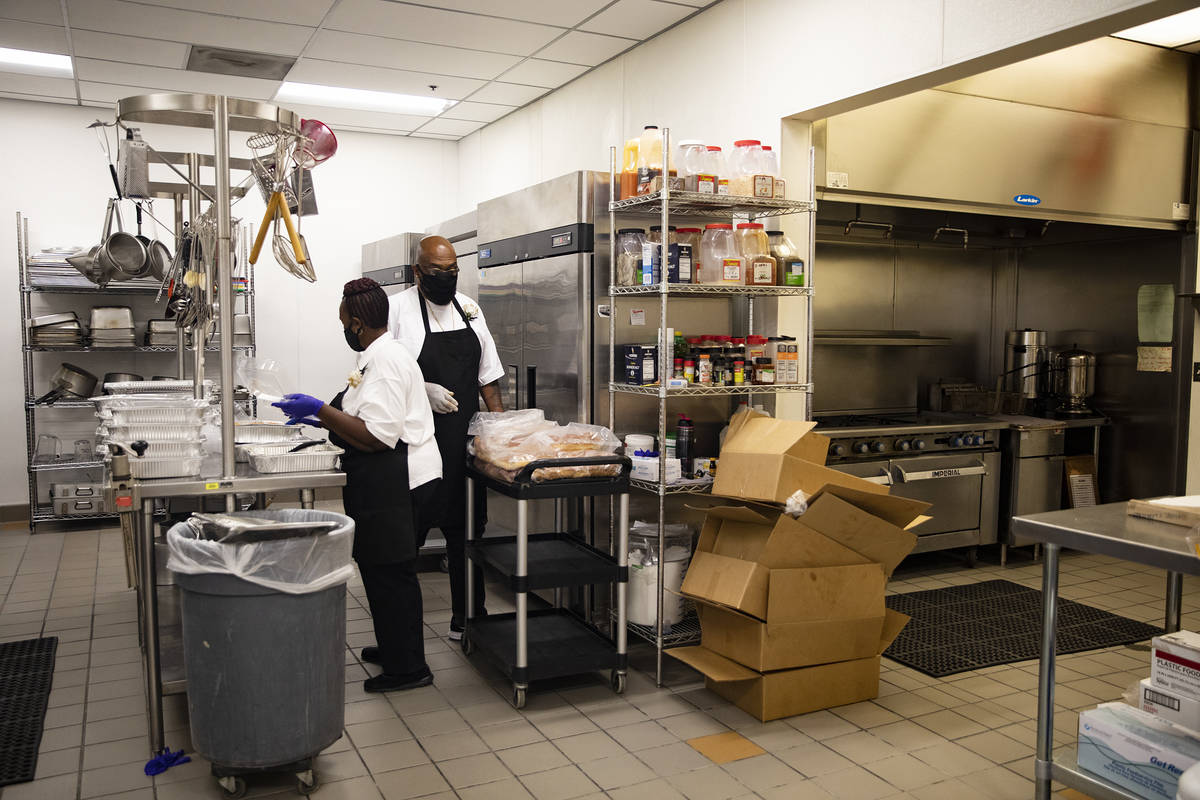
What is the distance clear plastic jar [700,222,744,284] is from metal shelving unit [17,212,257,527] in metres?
3.61

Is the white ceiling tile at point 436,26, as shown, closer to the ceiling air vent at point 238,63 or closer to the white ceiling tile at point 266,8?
the white ceiling tile at point 266,8

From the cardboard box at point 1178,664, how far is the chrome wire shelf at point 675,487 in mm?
1560

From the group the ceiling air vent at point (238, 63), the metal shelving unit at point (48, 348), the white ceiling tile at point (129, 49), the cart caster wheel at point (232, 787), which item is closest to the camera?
the cart caster wheel at point (232, 787)

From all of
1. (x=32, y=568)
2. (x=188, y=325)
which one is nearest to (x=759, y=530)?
(x=188, y=325)

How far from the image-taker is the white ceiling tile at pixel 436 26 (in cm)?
443

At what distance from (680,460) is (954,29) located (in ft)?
6.02

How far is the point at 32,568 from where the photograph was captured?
16.9ft

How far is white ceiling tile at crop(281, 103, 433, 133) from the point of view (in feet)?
21.4

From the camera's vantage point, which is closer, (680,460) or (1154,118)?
(680,460)

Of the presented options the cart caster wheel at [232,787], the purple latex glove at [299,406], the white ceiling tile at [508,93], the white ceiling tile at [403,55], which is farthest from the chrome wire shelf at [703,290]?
the white ceiling tile at [508,93]

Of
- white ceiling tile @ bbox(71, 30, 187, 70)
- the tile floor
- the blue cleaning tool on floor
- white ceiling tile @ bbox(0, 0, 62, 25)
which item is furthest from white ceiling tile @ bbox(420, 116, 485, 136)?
the blue cleaning tool on floor

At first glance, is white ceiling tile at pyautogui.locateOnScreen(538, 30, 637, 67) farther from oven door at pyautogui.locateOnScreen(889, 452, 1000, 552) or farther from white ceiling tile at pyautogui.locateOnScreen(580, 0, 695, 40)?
oven door at pyautogui.locateOnScreen(889, 452, 1000, 552)

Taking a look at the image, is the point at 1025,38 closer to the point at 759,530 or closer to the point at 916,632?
the point at 759,530

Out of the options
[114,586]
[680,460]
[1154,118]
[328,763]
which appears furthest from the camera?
[1154,118]
